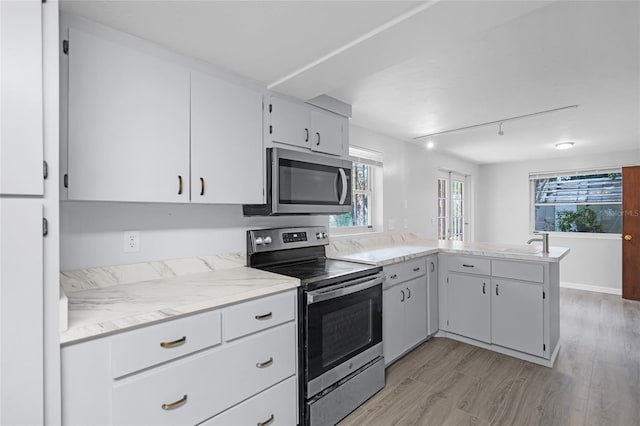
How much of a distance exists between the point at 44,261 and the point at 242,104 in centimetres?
132

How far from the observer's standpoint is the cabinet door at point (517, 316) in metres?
2.69

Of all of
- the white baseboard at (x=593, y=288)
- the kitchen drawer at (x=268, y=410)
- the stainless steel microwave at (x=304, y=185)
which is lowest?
the white baseboard at (x=593, y=288)

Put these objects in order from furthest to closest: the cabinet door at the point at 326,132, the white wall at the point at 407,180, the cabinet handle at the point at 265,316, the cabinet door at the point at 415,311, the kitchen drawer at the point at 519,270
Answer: the white wall at the point at 407,180 → the cabinet door at the point at 415,311 → the kitchen drawer at the point at 519,270 → the cabinet door at the point at 326,132 → the cabinet handle at the point at 265,316

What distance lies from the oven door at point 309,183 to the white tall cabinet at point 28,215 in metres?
1.20

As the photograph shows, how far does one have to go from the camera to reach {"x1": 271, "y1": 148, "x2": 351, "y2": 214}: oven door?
2.13m

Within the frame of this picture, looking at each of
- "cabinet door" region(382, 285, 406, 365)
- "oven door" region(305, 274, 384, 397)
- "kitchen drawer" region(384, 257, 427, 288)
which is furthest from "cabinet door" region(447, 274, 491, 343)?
"oven door" region(305, 274, 384, 397)

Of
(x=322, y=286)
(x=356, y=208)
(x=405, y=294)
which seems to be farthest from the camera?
(x=356, y=208)

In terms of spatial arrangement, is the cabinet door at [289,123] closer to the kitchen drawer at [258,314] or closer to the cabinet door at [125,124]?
the cabinet door at [125,124]

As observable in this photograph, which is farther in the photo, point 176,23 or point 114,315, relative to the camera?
point 176,23

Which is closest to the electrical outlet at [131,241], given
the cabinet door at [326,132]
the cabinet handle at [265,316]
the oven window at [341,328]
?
the cabinet handle at [265,316]

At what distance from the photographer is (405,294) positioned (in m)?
2.81

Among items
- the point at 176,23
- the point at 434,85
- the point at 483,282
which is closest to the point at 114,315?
the point at 176,23

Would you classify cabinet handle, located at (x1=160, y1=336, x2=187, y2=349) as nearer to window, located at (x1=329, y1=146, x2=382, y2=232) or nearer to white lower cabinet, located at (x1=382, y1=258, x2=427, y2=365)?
white lower cabinet, located at (x1=382, y1=258, x2=427, y2=365)

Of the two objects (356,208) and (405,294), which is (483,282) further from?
(356,208)
